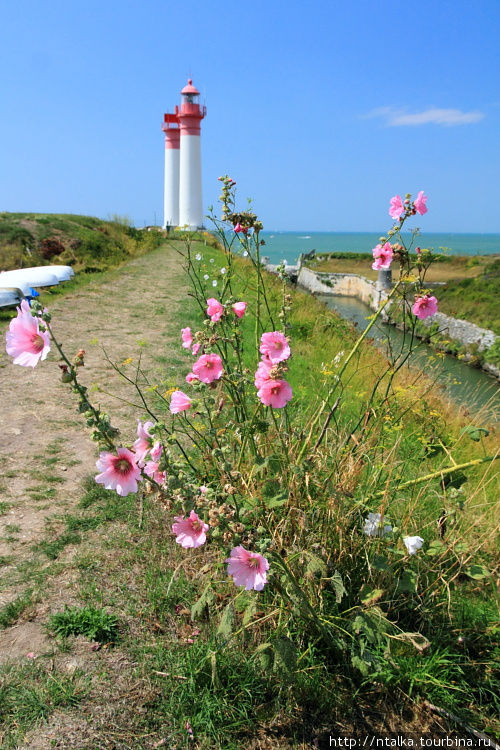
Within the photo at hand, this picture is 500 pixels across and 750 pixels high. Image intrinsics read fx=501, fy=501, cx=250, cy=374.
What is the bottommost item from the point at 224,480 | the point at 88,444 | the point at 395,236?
the point at 88,444

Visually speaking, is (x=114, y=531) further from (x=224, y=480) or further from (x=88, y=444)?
(x=88, y=444)

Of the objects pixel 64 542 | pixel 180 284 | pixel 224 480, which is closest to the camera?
pixel 224 480

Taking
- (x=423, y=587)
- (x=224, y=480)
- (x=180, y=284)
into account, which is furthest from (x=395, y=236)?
(x=180, y=284)

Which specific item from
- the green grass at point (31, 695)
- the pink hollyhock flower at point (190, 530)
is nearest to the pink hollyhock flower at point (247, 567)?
the pink hollyhock flower at point (190, 530)

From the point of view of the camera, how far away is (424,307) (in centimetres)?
201

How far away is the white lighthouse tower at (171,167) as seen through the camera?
36.7 m

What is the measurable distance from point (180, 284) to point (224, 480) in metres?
10.5

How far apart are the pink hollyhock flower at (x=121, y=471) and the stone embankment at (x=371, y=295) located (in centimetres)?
1272

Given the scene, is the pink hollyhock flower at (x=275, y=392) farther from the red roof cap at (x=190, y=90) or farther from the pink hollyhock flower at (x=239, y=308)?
the red roof cap at (x=190, y=90)

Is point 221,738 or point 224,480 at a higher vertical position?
point 224,480

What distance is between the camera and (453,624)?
6.42 feet

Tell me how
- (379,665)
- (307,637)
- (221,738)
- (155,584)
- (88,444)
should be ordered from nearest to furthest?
(221,738) → (379,665) → (307,637) → (155,584) → (88,444)

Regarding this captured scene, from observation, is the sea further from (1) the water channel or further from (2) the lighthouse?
(2) the lighthouse

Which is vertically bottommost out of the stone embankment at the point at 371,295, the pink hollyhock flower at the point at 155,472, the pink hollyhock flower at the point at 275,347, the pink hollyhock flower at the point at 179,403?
the stone embankment at the point at 371,295
